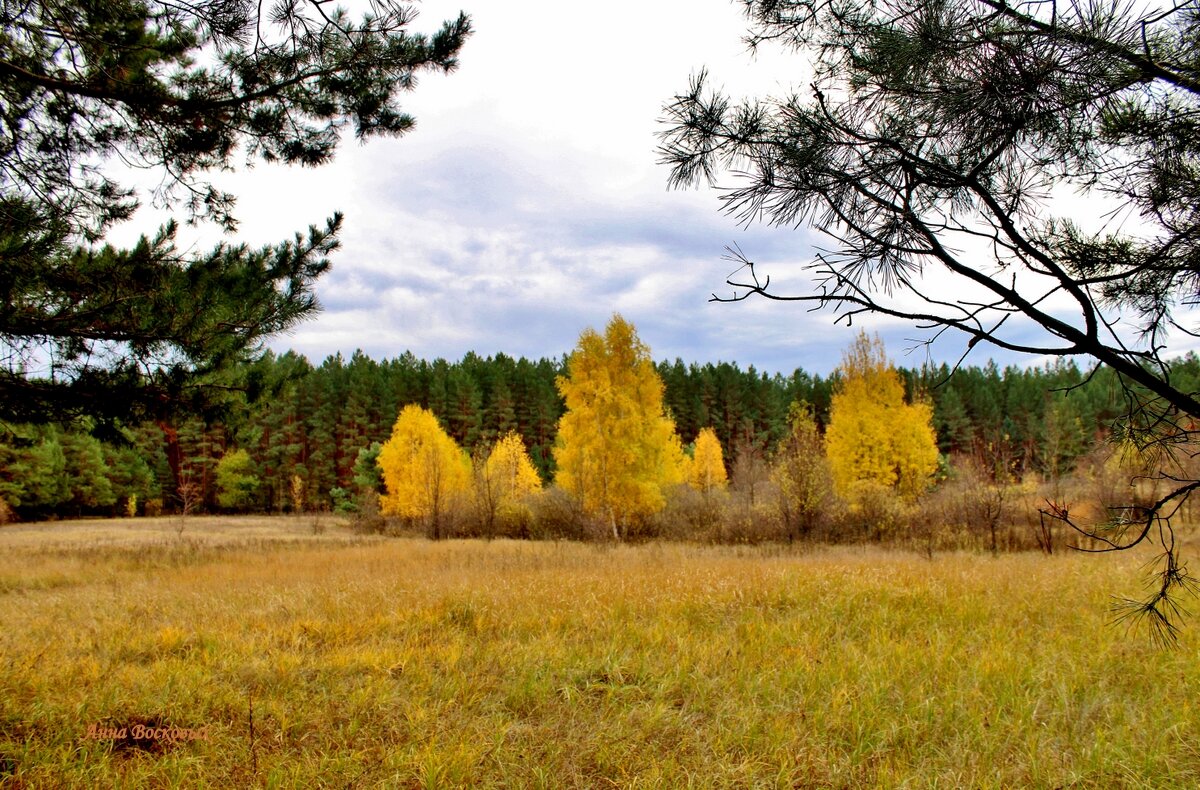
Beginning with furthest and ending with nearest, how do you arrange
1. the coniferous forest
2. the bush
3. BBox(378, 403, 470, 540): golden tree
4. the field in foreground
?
the coniferous forest < BBox(378, 403, 470, 540): golden tree < the bush < the field in foreground

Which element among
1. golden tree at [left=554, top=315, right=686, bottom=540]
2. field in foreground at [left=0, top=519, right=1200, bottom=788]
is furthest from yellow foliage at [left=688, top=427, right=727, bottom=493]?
field in foreground at [left=0, top=519, right=1200, bottom=788]

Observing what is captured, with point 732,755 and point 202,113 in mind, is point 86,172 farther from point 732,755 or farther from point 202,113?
point 732,755

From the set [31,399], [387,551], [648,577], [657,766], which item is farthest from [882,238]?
[387,551]

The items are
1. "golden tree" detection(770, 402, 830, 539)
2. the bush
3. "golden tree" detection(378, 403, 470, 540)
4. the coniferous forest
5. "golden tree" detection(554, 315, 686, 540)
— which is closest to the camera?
"golden tree" detection(770, 402, 830, 539)

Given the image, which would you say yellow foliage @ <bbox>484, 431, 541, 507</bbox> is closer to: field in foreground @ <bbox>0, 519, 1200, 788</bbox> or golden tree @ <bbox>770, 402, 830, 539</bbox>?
golden tree @ <bbox>770, 402, 830, 539</bbox>

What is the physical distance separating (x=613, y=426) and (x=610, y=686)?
1579 cm

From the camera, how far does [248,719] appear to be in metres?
4.22

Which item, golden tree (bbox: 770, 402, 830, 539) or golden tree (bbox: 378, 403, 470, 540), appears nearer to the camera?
golden tree (bbox: 770, 402, 830, 539)

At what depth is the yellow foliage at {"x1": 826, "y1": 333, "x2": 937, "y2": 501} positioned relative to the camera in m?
22.1

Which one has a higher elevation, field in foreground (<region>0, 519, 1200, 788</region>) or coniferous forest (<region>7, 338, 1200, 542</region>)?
coniferous forest (<region>7, 338, 1200, 542</region>)

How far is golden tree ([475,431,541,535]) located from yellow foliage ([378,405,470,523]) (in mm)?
2014

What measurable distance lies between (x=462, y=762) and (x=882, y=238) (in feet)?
12.2

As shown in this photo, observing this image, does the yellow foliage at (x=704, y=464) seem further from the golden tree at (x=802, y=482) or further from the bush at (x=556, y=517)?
the golden tree at (x=802, y=482)

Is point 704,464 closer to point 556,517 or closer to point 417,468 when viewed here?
point 556,517
